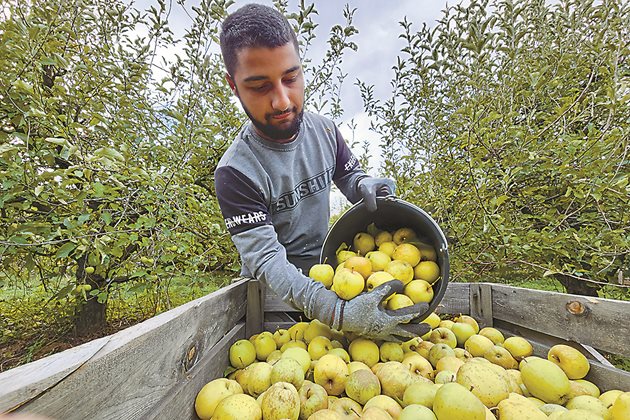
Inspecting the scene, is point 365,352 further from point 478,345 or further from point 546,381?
point 546,381

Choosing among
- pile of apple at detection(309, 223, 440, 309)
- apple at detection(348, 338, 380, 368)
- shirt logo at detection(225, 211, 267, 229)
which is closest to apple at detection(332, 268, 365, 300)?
pile of apple at detection(309, 223, 440, 309)

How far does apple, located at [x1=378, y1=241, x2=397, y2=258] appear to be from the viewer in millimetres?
1734

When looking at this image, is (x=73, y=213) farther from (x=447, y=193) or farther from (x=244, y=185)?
(x=447, y=193)

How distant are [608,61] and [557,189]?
1.11 meters

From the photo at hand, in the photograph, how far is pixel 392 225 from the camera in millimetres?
1953

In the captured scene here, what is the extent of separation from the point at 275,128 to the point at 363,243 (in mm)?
790

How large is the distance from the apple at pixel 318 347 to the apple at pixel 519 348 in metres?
0.84

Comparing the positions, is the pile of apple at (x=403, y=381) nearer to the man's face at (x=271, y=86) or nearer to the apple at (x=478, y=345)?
the apple at (x=478, y=345)

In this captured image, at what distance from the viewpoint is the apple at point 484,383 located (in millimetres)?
1212

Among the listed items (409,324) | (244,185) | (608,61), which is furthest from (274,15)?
(608,61)

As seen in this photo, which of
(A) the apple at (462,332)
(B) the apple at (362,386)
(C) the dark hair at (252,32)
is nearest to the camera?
(B) the apple at (362,386)

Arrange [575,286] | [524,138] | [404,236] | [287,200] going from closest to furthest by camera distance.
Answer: [404,236] → [287,200] → [524,138] → [575,286]

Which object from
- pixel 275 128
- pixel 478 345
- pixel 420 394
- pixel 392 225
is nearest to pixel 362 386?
pixel 420 394

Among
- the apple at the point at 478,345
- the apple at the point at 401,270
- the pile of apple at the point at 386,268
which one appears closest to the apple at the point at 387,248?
the pile of apple at the point at 386,268
